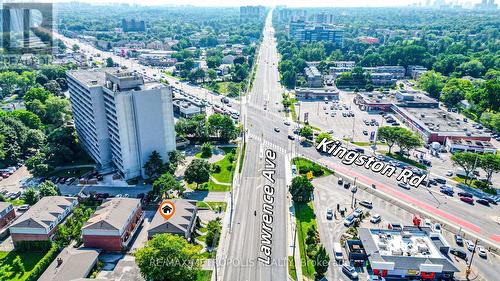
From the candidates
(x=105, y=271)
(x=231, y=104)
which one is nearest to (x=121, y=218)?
(x=105, y=271)

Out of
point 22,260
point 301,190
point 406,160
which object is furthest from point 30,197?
point 406,160

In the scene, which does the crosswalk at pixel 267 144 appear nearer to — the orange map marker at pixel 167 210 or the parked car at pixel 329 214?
the parked car at pixel 329 214

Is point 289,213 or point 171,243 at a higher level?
point 171,243

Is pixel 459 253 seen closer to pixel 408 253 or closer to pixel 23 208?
pixel 408 253

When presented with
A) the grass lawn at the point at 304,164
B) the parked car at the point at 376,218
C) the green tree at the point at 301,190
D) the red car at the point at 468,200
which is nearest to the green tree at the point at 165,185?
the green tree at the point at 301,190

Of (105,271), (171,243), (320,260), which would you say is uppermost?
(171,243)

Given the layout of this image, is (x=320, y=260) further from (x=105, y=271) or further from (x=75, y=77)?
(x=75, y=77)
